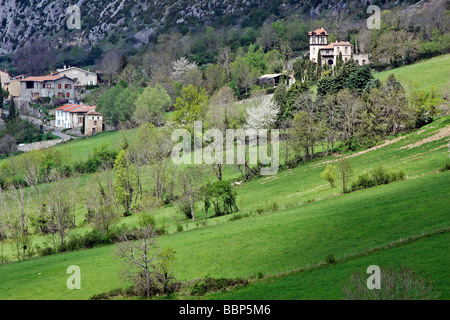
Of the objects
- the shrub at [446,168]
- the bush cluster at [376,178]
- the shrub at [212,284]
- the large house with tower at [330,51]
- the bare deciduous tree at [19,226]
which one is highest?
the large house with tower at [330,51]

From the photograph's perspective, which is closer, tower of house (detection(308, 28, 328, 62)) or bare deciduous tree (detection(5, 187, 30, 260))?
bare deciduous tree (detection(5, 187, 30, 260))

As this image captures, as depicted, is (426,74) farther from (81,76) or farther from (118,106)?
(81,76)

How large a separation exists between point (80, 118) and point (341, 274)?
94091mm

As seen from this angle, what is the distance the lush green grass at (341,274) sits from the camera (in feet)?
100

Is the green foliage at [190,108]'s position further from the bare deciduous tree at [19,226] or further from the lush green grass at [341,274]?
the lush green grass at [341,274]

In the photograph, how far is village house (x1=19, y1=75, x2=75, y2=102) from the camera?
14212 centimetres

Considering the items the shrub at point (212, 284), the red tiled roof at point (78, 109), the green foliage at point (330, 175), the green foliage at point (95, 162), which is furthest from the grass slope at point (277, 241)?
the red tiled roof at point (78, 109)

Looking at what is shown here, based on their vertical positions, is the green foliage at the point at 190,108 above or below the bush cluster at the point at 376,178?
above

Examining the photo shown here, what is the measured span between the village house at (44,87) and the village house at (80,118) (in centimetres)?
1861

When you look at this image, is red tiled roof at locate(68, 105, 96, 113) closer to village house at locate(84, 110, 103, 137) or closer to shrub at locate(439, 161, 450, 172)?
village house at locate(84, 110, 103, 137)

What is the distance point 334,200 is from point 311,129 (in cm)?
2345

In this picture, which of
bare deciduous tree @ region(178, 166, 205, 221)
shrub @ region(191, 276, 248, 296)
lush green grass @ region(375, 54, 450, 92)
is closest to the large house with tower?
lush green grass @ region(375, 54, 450, 92)

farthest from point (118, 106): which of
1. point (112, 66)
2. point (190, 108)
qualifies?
point (112, 66)

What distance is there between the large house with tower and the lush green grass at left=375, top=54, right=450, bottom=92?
48.9 feet
